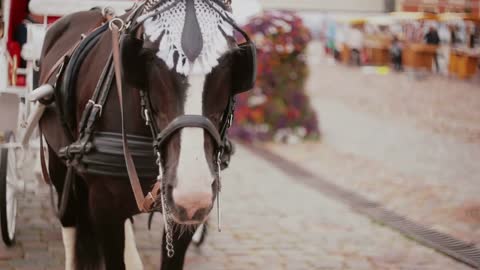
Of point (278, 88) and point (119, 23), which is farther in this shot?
point (278, 88)

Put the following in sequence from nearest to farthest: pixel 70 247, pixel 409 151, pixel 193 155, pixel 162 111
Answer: pixel 193 155 < pixel 162 111 < pixel 70 247 < pixel 409 151

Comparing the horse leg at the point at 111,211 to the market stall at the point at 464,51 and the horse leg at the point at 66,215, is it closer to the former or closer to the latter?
the horse leg at the point at 66,215

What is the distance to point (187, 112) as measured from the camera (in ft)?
8.92

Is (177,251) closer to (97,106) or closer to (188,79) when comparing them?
(97,106)

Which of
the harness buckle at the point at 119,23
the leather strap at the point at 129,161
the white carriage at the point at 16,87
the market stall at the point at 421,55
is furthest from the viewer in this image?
the market stall at the point at 421,55

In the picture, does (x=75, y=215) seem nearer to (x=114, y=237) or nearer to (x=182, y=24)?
(x=114, y=237)

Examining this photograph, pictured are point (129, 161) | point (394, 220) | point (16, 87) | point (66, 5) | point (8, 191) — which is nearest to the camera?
point (129, 161)

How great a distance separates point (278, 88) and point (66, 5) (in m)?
8.14

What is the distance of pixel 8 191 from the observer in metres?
6.11

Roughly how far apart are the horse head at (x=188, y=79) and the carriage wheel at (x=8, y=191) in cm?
320

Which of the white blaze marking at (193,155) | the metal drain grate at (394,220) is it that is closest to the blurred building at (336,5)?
the metal drain grate at (394,220)

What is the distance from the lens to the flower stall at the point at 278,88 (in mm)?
12781

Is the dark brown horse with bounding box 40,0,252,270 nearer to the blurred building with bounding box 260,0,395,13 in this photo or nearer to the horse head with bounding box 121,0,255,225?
the horse head with bounding box 121,0,255,225

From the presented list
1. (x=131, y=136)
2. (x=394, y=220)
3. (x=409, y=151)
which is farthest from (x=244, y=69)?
(x=409, y=151)
